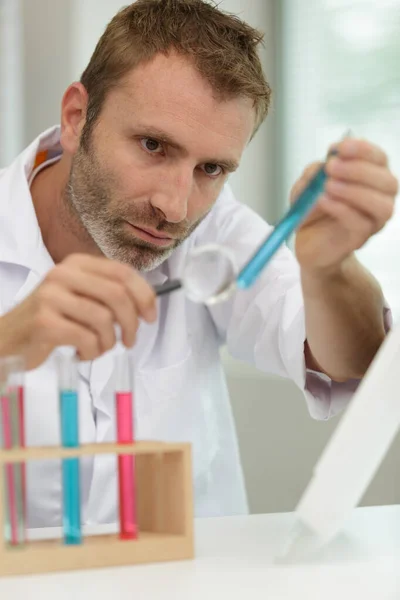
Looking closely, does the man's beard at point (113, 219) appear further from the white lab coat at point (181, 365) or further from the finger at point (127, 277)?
the finger at point (127, 277)

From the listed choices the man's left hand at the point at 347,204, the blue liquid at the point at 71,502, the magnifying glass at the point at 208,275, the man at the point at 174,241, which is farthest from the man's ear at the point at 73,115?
the blue liquid at the point at 71,502

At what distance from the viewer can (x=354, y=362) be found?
121 cm

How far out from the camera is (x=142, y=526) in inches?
33.7

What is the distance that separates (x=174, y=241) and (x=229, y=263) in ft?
2.06

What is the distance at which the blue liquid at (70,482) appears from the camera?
0.76m

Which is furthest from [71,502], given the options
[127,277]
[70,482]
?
[127,277]

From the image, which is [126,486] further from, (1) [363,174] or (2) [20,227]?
(2) [20,227]

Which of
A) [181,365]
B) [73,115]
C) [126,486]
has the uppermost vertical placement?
[73,115]

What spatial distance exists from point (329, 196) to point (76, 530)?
441 millimetres

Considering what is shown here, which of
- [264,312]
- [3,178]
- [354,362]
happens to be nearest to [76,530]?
[354,362]

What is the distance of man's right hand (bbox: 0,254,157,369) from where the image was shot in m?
0.80

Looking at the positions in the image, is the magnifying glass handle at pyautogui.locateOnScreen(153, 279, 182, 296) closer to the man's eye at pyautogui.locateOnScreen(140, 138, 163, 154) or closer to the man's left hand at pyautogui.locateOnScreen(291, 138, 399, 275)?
the man's left hand at pyautogui.locateOnScreen(291, 138, 399, 275)

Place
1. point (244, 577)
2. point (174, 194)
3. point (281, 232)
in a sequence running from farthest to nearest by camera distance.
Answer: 1. point (174, 194)
2. point (281, 232)
3. point (244, 577)

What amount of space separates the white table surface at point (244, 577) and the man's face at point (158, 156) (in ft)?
2.13
